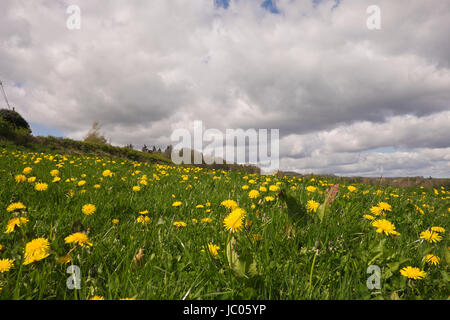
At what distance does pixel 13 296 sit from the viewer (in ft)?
3.77

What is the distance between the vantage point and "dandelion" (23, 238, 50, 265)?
1337mm

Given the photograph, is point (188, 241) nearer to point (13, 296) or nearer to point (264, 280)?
point (264, 280)

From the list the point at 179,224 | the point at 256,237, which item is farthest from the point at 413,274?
the point at 179,224

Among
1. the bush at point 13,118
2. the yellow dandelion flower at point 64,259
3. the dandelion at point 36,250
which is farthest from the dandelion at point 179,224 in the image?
the bush at point 13,118

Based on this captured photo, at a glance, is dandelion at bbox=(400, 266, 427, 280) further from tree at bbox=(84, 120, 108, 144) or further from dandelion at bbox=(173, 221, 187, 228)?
tree at bbox=(84, 120, 108, 144)

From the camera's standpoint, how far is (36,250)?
54.4 inches

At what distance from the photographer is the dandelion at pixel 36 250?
1337 millimetres

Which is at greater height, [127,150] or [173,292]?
[127,150]

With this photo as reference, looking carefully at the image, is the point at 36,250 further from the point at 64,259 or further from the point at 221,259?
the point at 221,259

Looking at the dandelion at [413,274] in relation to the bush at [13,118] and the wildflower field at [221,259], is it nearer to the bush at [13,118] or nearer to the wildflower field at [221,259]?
the wildflower field at [221,259]

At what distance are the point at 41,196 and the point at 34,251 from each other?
1986 millimetres

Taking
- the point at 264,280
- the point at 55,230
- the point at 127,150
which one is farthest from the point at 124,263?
the point at 127,150

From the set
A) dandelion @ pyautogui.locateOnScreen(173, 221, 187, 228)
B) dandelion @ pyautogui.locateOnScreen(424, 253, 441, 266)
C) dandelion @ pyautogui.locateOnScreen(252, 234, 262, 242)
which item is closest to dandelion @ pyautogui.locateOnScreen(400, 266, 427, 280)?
dandelion @ pyautogui.locateOnScreen(424, 253, 441, 266)

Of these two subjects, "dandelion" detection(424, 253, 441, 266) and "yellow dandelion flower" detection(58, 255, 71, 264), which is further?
"dandelion" detection(424, 253, 441, 266)
